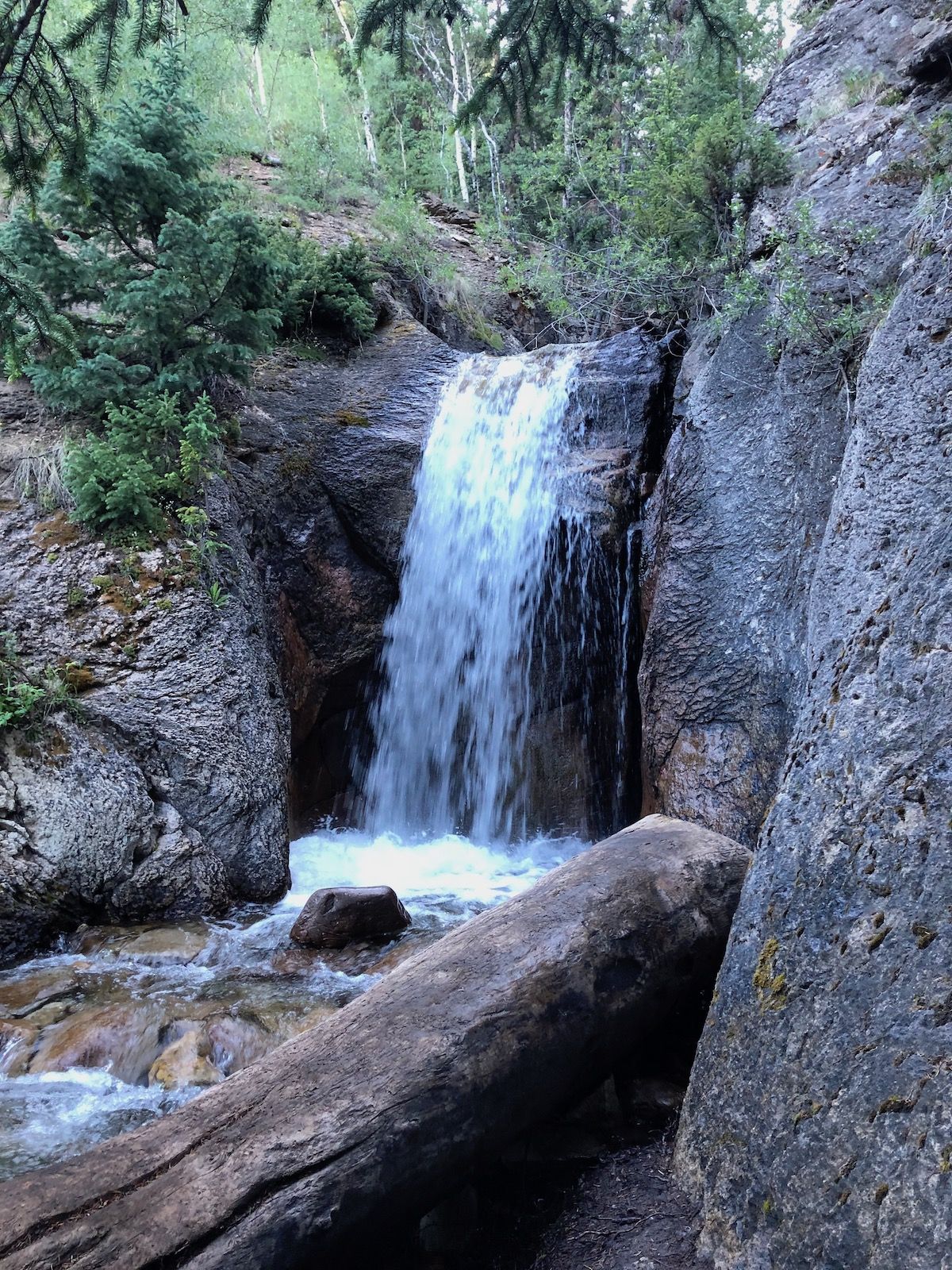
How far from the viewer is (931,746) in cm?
232

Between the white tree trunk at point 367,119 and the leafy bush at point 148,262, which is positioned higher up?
the white tree trunk at point 367,119

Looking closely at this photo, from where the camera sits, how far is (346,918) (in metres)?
5.50

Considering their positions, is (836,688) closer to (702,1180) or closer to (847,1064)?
(847,1064)

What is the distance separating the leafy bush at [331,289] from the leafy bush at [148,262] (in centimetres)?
227

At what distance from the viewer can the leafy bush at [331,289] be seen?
10188 millimetres

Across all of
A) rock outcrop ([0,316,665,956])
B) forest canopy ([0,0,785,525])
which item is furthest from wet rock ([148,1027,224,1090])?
forest canopy ([0,0,785,525])

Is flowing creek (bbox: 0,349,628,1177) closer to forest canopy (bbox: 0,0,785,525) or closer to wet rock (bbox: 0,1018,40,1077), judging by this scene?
wet rock (bbox: 0,1018,40,1077)

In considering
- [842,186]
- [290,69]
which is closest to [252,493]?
[842,186]

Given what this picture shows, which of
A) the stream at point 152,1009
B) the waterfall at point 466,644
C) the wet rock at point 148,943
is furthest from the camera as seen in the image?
the waterfall at point 466,644

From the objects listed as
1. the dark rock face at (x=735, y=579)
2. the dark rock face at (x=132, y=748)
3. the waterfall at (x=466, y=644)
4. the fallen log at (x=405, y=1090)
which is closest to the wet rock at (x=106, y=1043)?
the dark rock face at (x=132, y=748)

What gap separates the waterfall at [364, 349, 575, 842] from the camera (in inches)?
335

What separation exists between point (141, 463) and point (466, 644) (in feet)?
11.9

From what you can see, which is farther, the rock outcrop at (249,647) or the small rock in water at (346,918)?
the rock outcrop at (249,647)

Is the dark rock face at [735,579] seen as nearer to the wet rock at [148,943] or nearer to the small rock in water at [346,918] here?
the small rock in water at [346,918]
